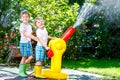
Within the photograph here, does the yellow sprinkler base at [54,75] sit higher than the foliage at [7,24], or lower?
lower

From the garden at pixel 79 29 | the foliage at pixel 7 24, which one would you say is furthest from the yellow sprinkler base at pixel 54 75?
the foliage at pixel 7 24

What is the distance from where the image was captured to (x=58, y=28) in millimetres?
12156

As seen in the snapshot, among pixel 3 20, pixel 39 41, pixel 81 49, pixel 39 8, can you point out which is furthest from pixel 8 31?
pixel 39 41

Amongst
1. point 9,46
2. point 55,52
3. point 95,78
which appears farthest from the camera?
point 9,46

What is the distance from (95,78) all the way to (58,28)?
3903 mm

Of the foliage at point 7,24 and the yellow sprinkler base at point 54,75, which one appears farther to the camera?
the foliage at point 7,24

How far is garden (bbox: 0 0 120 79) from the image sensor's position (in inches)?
455

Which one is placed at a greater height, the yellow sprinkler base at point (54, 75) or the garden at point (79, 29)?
the garden at point (79, 29)

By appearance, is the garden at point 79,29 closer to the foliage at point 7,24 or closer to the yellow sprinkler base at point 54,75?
the foliage at point 7,24

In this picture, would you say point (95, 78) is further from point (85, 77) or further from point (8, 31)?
point (8, 31)

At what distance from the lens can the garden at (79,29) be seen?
1156cm

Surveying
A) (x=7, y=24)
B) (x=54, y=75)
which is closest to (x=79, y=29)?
(x=7, y=24)

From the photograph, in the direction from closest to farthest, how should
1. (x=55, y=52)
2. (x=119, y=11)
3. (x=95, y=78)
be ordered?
(x=55, y=52), (x=95, y=78), (x=119, y=11)

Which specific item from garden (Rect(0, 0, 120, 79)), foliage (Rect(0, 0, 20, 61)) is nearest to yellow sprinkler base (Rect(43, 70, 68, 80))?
garden (Rect(0, 0, 120, 79))
